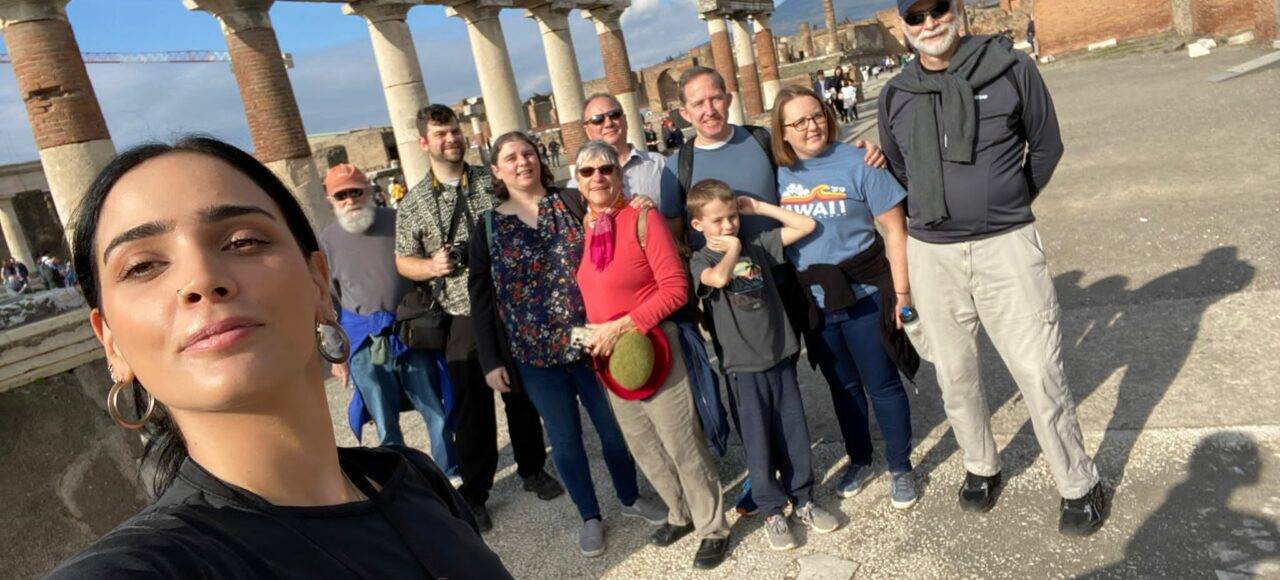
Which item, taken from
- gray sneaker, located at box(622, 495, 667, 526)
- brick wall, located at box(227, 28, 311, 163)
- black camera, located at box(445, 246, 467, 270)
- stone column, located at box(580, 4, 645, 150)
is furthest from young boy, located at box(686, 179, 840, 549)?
stone column, located at box(580, 4, 645, 150)

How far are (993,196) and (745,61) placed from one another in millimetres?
24049

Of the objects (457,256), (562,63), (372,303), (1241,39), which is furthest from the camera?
(1241,39)

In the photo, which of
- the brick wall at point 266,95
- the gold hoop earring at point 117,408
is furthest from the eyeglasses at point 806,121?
the brick wall at point 266,95

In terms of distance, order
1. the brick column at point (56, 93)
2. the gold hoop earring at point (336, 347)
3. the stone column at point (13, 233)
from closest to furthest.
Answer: the gold hoop earring at point (336, 347) → the brick column at point (56, 93) → the stone column at point (13, 233)

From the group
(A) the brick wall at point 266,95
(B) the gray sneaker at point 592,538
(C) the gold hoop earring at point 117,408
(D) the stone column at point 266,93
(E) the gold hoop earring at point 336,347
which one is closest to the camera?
(C) the gold hoop earring at point 117,408

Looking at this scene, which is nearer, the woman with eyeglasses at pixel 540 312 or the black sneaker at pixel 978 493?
the black sneaker at pixel 978 493

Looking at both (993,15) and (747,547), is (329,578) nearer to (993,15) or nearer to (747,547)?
(747,547)

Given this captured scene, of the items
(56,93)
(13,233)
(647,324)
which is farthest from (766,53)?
(13,233)

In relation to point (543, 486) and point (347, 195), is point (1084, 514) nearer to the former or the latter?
point (543, 486)

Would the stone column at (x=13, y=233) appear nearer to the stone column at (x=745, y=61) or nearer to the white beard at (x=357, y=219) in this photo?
the stone column at (x=745, y=61)

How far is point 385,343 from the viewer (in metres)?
4.16

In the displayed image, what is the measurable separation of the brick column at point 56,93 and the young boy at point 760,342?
7786mm

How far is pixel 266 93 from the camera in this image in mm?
10383

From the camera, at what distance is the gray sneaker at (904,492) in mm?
3494
